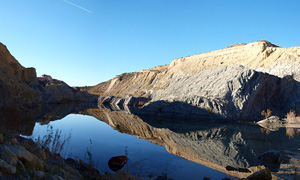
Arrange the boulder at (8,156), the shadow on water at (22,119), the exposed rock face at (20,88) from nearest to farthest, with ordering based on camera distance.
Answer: the boulder at (8,156) < the shadow on water at (22,119) < the exposed rock face at (20,88)

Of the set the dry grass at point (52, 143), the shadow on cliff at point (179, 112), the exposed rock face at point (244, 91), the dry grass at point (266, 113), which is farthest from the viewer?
the dry grass at point (266, 113)

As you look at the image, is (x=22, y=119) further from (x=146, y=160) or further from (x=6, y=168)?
(x=6, y=168)

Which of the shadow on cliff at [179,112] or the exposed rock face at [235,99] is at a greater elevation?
the exposed rock face at [235,99]

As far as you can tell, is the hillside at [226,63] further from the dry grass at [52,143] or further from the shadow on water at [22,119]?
the dry grass at [52,143]

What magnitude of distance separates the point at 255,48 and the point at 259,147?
1940 inches

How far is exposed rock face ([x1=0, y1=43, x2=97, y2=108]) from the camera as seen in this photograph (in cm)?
2374

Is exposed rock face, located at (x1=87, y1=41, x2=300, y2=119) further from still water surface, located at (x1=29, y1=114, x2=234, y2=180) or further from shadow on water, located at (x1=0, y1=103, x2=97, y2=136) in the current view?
still water surface, located at (x1=29, y1=114, x2=234, y2=180)

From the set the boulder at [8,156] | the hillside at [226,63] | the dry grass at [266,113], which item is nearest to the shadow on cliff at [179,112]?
the dry grass at [266,113]

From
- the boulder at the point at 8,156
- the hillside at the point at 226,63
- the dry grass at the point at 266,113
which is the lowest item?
the boulder at the point at 8,156

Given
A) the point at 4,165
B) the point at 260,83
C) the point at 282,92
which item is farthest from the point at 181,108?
the point at 4,165

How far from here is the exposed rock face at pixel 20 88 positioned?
23.7 m

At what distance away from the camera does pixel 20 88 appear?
1097 inches

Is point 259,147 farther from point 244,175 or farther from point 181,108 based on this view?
point 181,108

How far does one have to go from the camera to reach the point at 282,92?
35.7m
